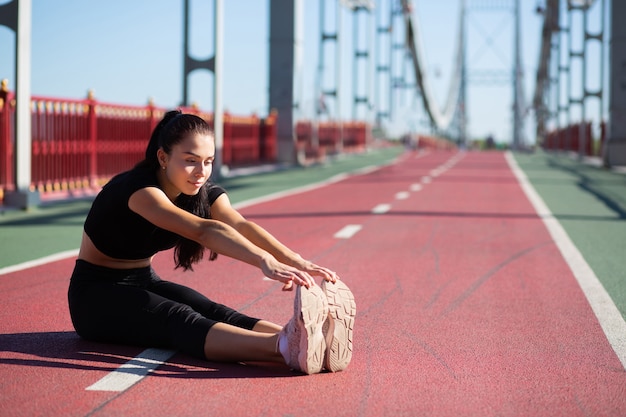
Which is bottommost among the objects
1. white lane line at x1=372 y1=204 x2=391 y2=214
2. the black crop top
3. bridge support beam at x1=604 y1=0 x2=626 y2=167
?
white lane line at x1=372 y1=204 x2=391 y2=214

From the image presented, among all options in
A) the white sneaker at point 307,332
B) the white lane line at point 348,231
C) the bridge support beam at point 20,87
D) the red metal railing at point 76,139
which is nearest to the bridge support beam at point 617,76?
the red metal railing at point 76,139

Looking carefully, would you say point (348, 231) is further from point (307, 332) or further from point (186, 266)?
point (307, 332)

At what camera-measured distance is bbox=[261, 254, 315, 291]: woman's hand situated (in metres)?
5.12

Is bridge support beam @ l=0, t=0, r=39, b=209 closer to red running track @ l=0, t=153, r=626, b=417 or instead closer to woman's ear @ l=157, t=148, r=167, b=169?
red running track @ l=0, t=153, r=626, b=417

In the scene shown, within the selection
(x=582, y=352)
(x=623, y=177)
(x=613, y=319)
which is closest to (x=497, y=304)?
(x=613, y=319)

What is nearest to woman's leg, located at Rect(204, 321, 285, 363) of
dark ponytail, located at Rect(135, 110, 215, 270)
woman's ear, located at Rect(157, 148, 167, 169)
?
dark ponytail, located at Rect(135, 110, 215, 270)

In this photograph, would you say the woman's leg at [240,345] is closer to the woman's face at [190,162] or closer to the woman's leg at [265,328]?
the woman's leg at [265,328]

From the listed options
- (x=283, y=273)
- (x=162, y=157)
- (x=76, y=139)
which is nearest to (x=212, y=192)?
(x=162, y=157)

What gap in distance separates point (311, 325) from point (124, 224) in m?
1.21

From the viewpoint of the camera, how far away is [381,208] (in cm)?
1738

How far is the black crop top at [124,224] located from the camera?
572 cm

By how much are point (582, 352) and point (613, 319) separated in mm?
1182

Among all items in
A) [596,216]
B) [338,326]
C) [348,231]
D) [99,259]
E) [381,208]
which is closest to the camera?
[338,326]

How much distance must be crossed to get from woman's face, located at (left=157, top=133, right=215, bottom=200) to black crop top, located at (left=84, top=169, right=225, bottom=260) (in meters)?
0.14
